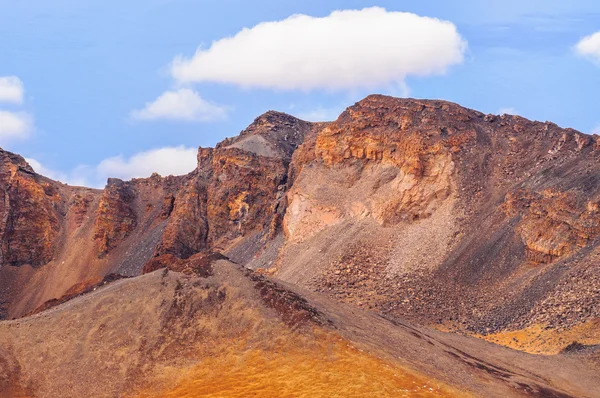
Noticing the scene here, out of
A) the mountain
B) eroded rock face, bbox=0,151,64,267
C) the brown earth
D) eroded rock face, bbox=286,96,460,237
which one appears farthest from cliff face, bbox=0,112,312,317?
the brown earth

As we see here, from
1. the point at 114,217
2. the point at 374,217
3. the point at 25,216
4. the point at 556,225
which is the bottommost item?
the point at 556,225

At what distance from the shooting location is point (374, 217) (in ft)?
219

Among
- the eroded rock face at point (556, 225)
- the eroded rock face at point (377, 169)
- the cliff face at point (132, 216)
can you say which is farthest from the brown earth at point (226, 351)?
the cliff face at point (132, 216)

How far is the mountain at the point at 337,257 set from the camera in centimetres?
2806

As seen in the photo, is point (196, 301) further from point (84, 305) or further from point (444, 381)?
point (444, 381)

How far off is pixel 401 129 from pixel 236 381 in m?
51.9

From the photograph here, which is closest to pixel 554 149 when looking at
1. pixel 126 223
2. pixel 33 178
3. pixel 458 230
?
pixel 458 230

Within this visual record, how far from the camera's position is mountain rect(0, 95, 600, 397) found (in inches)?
1105

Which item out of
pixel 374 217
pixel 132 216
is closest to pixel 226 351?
pixel 374 217

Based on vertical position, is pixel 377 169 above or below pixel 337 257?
above

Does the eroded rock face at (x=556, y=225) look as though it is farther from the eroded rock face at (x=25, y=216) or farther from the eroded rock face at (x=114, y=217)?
the eroded rock face at (x=25, y=216)

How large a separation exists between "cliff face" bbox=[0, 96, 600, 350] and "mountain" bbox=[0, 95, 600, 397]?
0.71 ft

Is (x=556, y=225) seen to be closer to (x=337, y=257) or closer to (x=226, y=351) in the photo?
(x=337, y=257)

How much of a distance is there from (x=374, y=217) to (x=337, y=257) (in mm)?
7823
